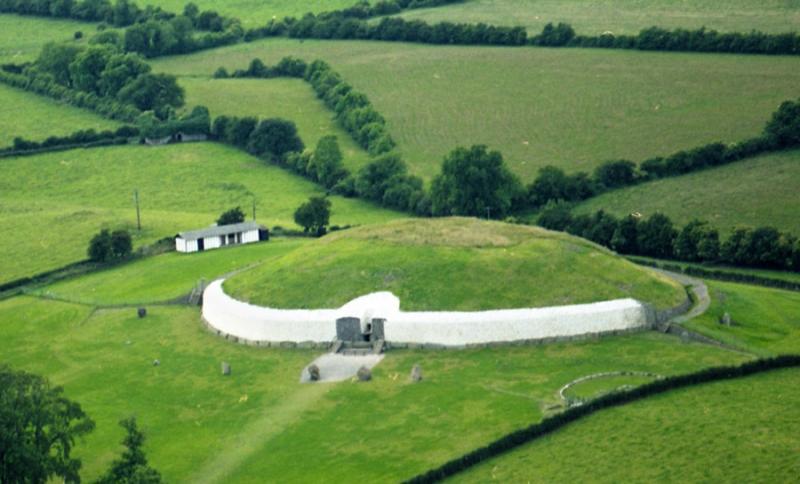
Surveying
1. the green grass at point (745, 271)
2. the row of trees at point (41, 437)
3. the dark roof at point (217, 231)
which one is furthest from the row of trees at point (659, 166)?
the row of trees at point (41, 437)

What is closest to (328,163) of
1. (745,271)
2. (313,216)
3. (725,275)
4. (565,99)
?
(313,216)

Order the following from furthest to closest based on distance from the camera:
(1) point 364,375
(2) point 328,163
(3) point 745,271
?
(2) point 328,163
(3) point 745,271
(1) point 364,375

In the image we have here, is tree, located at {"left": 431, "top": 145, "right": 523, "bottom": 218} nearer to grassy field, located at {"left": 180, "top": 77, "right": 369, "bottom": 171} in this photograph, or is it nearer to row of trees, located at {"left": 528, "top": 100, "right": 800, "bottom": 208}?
row of trees, located at {"left": 528, "top": 100, "right": 800, "bottom": 208}

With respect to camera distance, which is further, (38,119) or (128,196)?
(38,119)

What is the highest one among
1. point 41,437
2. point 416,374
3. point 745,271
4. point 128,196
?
point 41,437

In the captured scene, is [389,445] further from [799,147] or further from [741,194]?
[799,147]

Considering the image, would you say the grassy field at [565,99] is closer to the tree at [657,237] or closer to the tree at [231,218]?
the tree at [231,218]

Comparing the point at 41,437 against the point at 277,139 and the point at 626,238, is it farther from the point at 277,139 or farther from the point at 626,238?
the point at 277,139

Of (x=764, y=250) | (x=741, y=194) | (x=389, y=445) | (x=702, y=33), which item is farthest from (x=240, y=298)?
(x=702, y=33)
